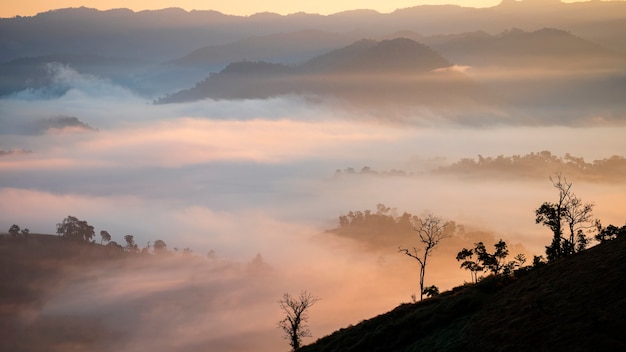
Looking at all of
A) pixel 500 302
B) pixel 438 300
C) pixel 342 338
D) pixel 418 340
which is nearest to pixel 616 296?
pixel 500 302

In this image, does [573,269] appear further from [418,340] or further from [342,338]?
[342,338]

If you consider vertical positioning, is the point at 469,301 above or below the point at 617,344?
above

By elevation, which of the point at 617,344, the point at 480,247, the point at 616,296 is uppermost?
the point at 480,247

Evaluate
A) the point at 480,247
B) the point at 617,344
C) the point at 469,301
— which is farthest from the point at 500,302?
the point at 480,247

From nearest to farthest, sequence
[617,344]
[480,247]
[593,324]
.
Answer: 1. [617,344]
2. [593,324]
3. [480,247]

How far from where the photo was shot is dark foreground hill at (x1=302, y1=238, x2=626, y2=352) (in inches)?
2035

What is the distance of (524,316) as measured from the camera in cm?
5944

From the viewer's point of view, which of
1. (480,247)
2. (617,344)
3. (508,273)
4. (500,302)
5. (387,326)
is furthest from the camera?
(480,247)

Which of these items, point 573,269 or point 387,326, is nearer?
point 573,269

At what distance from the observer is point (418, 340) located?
68.9 meters

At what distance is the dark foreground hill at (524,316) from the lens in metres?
51.7

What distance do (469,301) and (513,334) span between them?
1500 cm

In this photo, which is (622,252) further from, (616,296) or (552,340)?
(552,340)

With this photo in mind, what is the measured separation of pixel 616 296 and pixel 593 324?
5.41 metres
